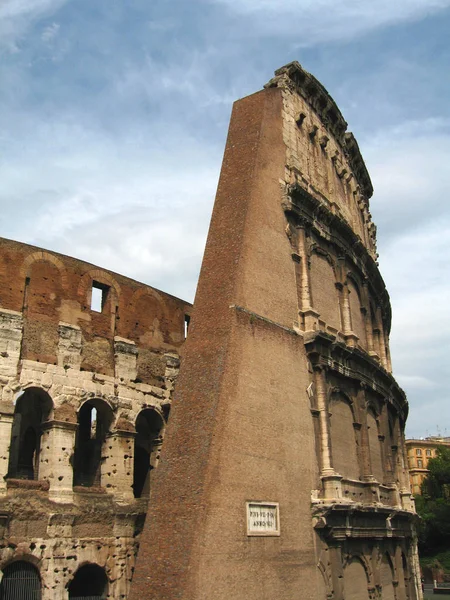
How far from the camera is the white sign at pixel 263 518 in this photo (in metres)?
12.5

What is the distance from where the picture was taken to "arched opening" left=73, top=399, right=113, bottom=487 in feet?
53.5

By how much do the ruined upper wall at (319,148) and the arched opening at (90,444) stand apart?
25.4 ft

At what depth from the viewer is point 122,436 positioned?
1623 centimetres

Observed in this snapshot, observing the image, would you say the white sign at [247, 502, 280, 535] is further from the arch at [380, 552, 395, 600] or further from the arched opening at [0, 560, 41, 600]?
the arch at [380, 552, 395, 600]

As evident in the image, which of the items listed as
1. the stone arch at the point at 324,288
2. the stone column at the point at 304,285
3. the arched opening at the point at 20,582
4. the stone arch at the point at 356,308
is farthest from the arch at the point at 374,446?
the arched opening at the point at 20,582

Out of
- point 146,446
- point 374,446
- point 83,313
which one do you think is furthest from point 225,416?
point 374,446

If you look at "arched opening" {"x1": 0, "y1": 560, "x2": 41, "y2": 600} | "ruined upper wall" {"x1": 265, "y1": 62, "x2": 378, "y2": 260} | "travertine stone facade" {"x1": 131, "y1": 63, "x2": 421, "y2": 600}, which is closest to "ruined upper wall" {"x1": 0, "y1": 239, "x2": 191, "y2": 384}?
"travertine stone facade" {"x1": 131, "y1": 63, "x2": 421, "y2": 600}

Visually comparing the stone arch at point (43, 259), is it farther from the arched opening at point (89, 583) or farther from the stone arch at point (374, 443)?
the stone arch at point (374, 443)

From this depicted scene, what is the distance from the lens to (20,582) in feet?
44.1

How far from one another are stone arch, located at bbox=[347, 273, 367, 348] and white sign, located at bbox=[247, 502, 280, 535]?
27.2 ft

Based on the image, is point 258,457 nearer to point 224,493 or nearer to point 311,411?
point 224,493

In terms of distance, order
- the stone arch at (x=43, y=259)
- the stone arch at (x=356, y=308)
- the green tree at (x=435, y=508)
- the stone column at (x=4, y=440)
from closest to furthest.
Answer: the stone column at (x=4, y=440) < the stone arch at (x=43, y=259) < the stone arch at (x=356, y=308) < the green tree at (x=435, y=508)

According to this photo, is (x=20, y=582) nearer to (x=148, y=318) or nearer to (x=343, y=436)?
(x=148, y=318)

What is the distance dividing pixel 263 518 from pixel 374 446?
735 centimetres
